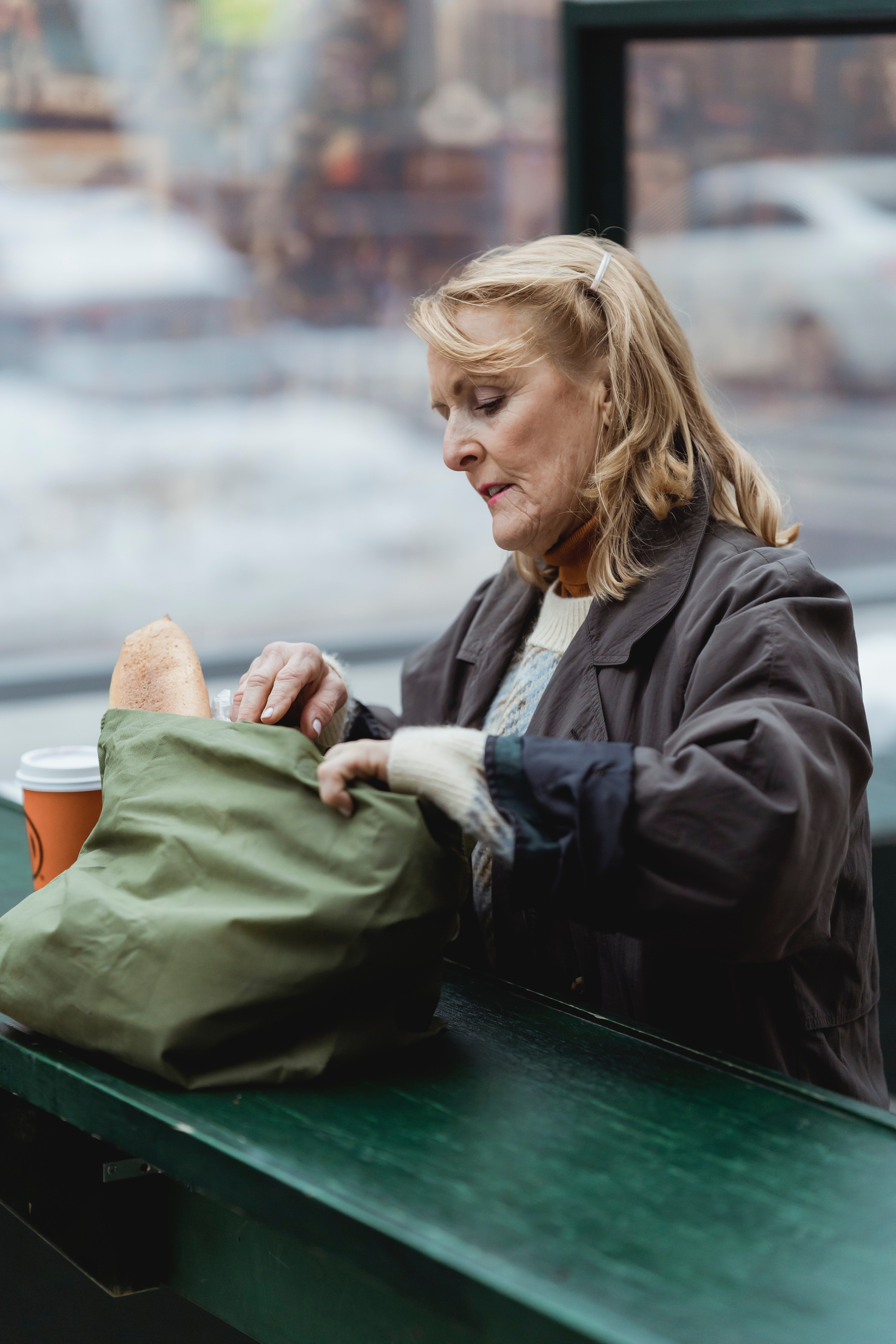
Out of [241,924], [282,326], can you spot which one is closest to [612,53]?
[241,924]

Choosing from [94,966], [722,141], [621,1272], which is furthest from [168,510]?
[621,1272]

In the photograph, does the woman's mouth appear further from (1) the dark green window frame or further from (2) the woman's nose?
(1) the dark green window frame

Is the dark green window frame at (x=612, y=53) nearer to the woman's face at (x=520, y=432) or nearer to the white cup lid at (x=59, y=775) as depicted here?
the woman's face at (x=520, y=432)

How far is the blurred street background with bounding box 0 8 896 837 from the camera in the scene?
504 centimetres

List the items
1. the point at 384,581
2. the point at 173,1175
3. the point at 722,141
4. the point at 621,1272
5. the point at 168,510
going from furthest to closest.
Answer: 1. the point at 384,581
2. the point at 168,510
3. the point at 722,141
4. the point at 173,1175
5. the point at 621,1272

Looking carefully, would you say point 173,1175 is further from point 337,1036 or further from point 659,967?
point 659,967

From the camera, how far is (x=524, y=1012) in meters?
1.36

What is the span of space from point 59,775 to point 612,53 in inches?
88.3

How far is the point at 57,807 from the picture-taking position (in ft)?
5.13

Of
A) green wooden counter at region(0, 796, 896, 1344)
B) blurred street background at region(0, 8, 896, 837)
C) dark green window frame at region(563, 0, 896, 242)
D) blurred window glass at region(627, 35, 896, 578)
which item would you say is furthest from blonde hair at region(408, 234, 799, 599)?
blurred street background at region(0, 8, 896, 837)

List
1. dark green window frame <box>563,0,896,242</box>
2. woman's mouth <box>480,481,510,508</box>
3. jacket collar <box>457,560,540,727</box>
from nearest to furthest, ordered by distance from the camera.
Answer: woman's mouth <box>480,481,510,508</box>
jacket collar <box>457,560,540,727</box>
dark green window frame <box>563,0,896,242</box>

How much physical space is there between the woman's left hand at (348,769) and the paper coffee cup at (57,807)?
0.44 meters

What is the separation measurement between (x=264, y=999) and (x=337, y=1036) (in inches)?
3.5

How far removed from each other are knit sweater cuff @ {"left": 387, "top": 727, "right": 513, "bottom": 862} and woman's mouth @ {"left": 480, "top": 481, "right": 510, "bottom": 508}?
471 millimetres
